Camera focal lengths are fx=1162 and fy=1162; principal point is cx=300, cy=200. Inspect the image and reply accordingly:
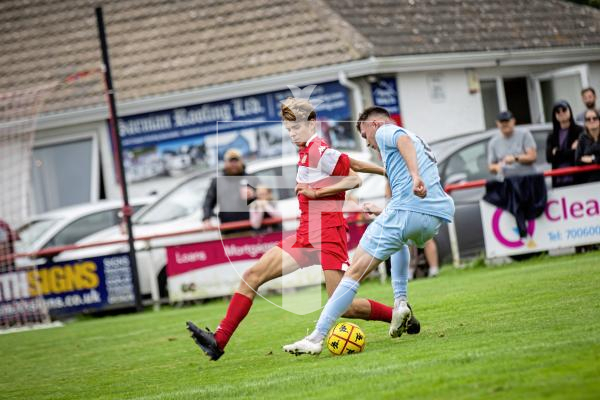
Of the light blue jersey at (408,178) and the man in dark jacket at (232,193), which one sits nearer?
the light blue jersey at (408,178)

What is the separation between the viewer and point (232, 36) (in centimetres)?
2730

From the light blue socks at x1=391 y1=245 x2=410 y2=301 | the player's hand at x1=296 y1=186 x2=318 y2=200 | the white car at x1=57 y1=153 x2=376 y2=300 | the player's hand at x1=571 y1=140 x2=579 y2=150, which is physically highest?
the player's hand at x1=296 y1=186 x2=318 y2=200

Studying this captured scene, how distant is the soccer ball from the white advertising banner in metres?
8.10

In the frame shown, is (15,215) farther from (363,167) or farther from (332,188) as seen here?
(332,188)

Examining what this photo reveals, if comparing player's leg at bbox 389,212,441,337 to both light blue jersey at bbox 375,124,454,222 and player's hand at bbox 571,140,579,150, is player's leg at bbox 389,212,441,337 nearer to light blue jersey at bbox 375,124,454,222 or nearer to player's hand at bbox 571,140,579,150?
light blue jersey at bbox 375,124,454,222

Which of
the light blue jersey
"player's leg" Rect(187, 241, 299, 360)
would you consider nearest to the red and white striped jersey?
"player's leg" Rect(187, 241, 299, 360)

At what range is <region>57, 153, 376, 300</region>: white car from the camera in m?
19.1

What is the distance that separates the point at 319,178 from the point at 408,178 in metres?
0.83

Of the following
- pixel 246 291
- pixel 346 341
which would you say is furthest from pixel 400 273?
pixel 246 291

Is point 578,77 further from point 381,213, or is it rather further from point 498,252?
point 381,213

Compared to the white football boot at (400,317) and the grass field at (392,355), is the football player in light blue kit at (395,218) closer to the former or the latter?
the grass field at (392,355)

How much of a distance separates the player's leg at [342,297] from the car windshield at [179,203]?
34.7ft

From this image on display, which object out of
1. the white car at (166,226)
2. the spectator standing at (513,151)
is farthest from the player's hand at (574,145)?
the white car at (166,226)

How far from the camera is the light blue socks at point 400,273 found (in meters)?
10.0
